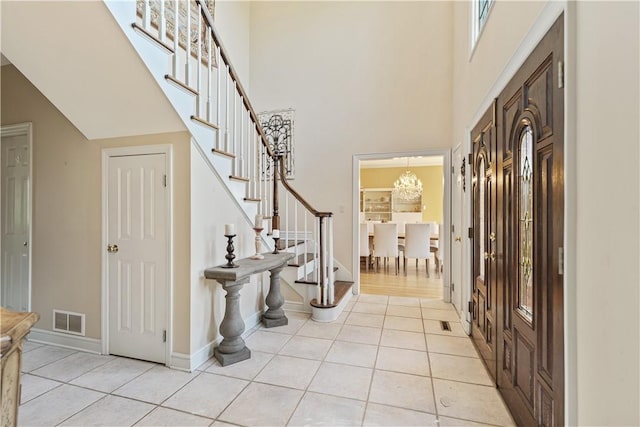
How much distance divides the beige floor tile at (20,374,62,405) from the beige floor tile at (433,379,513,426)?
2.59 m

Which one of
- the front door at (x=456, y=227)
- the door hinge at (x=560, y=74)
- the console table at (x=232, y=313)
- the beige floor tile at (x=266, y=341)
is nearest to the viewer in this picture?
the door hinge at (x=560, y=74)

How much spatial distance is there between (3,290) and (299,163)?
3.70 metres

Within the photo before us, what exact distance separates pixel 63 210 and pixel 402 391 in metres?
3.19

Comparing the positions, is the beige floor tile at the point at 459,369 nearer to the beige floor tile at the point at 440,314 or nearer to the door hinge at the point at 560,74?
the beige floor tile at the point at 440,314

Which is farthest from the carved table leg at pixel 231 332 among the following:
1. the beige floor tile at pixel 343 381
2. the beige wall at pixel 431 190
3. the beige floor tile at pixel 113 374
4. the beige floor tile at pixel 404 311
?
the beige wall at pixel 431 190

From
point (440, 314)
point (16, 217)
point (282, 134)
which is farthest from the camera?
point (282, 134)

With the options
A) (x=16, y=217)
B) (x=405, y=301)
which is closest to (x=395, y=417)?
(x=405, y=301)

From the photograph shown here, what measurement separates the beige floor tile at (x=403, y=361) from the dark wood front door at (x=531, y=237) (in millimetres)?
513

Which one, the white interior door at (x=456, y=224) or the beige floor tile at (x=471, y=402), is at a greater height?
the white interior door at (x=456, y=224)

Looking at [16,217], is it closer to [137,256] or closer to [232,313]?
[137,256]

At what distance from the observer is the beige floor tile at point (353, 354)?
2332mm

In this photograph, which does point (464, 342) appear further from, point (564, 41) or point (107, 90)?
point (107, 90)

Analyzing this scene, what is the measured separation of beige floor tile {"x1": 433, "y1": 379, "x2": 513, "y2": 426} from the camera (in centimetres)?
171

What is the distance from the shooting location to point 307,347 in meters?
2.60
